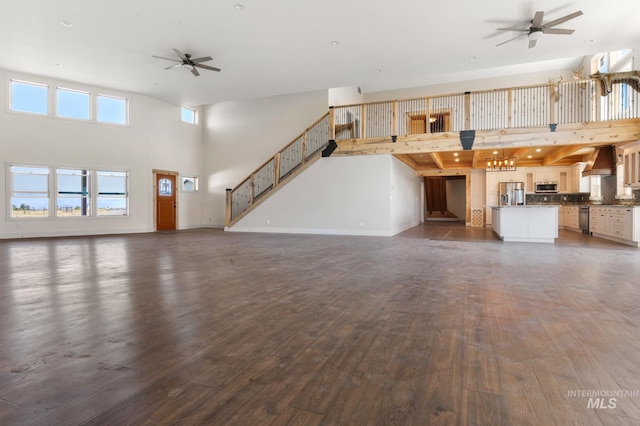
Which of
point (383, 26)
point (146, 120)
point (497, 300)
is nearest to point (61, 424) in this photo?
point (497, 300)

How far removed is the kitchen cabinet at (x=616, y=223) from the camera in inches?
303

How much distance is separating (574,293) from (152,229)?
12.2 metres

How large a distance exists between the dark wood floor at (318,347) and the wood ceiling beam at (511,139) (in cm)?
501

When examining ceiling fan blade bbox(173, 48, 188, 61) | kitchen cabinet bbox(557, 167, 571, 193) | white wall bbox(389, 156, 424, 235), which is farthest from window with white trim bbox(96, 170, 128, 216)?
kitchen cabinet bbox(557, 167, 571, 193)

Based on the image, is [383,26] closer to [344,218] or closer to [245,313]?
[344,218]

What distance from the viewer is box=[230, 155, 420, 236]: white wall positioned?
1040 centimetres

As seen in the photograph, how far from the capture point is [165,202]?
12.8 meters

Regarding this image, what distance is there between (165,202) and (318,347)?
12145 mm

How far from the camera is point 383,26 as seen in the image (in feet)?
22.9

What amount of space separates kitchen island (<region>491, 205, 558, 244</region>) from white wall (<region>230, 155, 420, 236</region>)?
10.2ft

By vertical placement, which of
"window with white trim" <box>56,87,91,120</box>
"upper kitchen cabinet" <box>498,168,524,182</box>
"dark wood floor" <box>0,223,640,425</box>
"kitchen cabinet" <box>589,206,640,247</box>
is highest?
"window with white trim" <box>56,87,91,120</box>

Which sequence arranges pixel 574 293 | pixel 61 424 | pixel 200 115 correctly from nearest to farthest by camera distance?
pixel 61 424
pixel 574 293
pixel 200 115

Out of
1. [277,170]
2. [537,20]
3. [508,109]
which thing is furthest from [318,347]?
[277,170]

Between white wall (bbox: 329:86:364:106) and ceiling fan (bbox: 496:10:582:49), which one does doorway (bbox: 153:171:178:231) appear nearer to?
white wall (bbox: 329:86:364:106)
